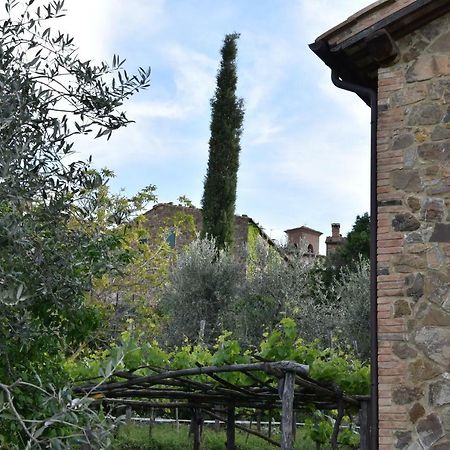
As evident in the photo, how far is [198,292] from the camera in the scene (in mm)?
20031

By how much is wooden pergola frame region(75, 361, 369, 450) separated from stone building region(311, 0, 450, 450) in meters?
0.69

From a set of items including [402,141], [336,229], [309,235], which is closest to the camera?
[402,141]

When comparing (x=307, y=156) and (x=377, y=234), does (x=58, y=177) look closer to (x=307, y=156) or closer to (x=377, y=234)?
(x=377, y=234)

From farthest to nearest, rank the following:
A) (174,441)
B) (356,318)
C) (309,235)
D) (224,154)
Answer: (309,235) < (224,154) < (356,318) < (174,441)

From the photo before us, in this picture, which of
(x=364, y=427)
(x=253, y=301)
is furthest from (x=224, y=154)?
(x=364, y=427)

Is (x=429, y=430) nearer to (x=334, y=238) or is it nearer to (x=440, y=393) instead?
(x=440, y=393)

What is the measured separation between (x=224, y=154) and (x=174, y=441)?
1170 centimetres

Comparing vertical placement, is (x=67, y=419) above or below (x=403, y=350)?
below

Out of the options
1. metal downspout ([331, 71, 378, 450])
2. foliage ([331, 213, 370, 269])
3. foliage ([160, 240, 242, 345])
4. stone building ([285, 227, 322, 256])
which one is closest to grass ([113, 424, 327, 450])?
foliage ([160, 240, 242, 345])

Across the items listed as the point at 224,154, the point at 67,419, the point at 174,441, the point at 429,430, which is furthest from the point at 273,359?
the point at 224,154

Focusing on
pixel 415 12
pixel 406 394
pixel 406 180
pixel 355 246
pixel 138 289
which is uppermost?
pixel 355 246

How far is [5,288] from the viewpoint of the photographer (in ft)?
11.5

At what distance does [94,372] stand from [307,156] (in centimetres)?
1097

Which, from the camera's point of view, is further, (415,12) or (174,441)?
(174,441)
